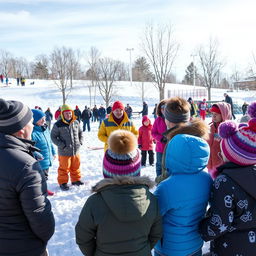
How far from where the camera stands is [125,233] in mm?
1802

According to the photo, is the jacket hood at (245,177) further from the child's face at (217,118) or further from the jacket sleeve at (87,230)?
the child's face at (217,118)

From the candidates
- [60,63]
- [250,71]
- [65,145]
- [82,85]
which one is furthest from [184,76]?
[65,145]

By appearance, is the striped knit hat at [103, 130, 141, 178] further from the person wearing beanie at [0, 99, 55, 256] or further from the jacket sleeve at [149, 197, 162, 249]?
the person wearing beanie at [0, 99, 55, 256]

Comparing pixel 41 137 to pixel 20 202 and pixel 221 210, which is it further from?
pixel 221 210

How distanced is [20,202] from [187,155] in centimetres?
125

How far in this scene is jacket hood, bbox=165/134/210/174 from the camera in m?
1.94

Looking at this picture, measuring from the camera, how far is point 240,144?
1.88 m

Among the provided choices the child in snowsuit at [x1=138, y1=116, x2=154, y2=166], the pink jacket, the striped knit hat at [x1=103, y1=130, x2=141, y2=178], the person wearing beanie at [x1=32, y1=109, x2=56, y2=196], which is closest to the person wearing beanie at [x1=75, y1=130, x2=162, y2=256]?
the striped knit hat at [x1=103, y1=130, x2=141, y2=178]

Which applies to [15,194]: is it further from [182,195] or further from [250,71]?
[250,71]

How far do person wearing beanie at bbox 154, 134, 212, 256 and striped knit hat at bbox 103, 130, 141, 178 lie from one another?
12.3 inches

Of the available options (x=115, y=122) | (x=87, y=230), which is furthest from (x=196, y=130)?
(x=115, y=122)

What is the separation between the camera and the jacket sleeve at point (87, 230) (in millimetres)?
1765

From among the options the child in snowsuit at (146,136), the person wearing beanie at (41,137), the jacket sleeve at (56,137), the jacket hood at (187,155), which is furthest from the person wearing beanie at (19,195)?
the child in snowsuit at (146,136)

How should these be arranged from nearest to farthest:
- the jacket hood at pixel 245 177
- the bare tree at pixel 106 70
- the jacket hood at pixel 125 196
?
the jacket hood at pixel 125 196, the jacket hood at pixel 245 177, the bare tree at pixel 106 70
